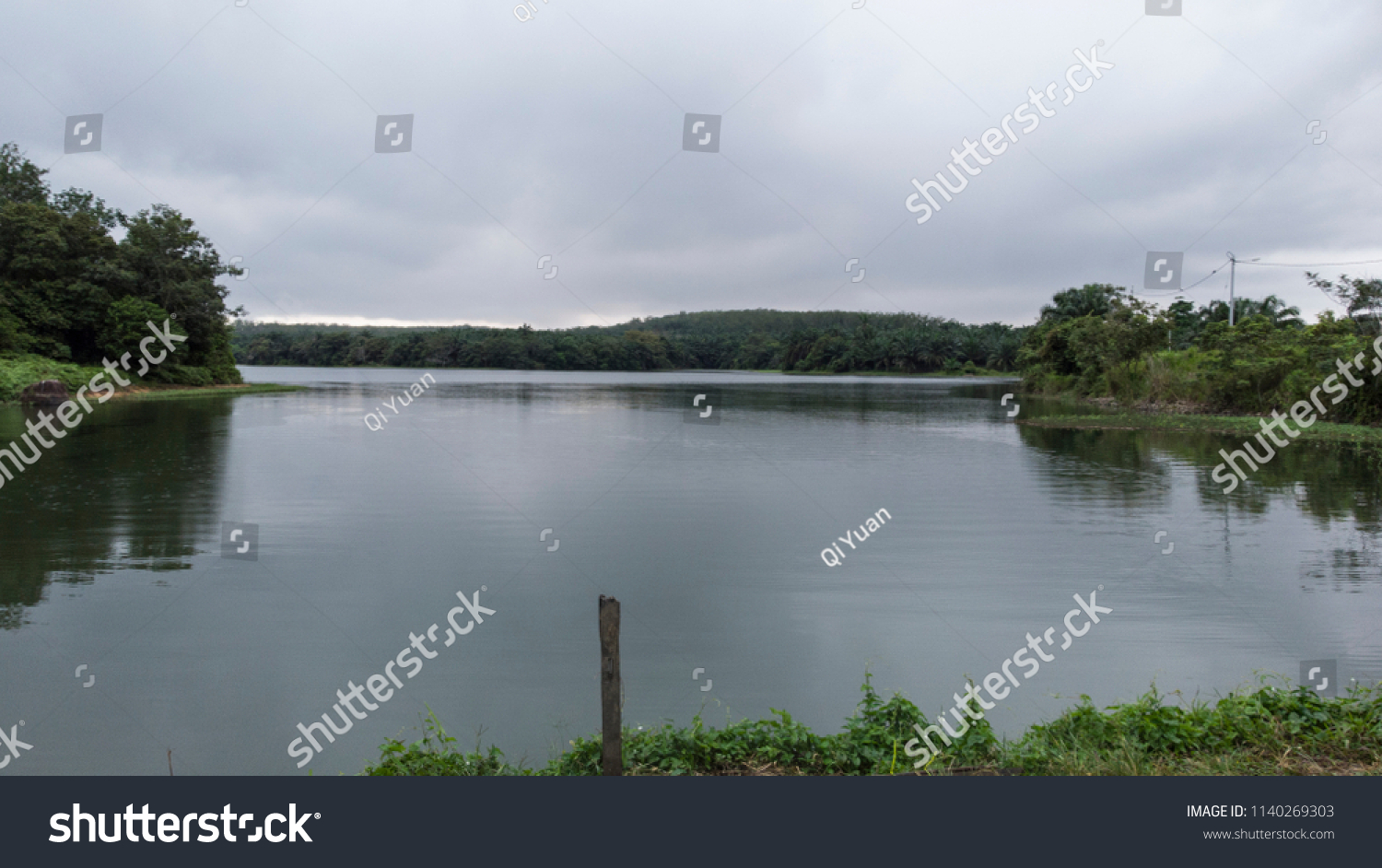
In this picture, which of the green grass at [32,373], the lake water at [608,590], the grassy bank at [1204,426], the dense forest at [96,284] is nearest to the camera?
the lake water at [608,590]

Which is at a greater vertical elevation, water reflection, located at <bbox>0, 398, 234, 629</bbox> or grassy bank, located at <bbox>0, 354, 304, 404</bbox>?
grassy bank, located at <bbox>0, 354, 304, 404</bbox>

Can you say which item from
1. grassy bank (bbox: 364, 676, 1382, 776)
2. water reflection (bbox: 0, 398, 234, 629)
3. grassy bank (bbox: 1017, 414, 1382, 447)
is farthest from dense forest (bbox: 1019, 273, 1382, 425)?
water reflection (bbox: 0, 398, 234, 629)

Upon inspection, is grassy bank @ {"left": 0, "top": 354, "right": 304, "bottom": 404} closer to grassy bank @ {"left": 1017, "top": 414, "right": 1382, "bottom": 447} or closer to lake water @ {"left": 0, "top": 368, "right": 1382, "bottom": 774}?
lake water @ {"left": 0, "top": 368, "right": 1382, "bottom": 774}

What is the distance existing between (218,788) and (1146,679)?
249 inches

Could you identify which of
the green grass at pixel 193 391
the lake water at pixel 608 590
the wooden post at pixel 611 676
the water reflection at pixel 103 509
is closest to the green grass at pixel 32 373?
the green grass at pixel 193 391

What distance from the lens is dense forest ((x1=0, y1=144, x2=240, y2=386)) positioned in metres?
39.5

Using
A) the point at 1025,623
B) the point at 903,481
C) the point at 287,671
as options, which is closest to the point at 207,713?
the point at 287,671

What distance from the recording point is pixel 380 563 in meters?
10.4

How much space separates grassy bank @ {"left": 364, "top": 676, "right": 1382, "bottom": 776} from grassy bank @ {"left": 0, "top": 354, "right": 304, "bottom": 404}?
36.2m

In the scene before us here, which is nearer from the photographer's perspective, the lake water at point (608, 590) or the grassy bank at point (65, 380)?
the lake water at point (608, 590)

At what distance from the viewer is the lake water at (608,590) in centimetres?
630

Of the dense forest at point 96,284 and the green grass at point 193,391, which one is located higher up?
the dense forest at point 96,284

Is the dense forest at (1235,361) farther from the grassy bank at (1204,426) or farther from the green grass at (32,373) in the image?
the green grass at (32,373)

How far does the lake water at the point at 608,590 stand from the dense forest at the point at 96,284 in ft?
Result: 84.8
